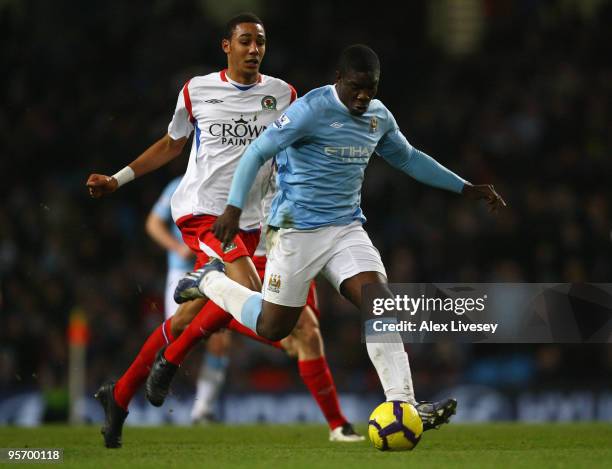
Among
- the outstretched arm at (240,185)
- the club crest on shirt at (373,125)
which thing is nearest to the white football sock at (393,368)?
the outstretched arm at (240,185)

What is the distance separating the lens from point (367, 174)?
14266 millimetres

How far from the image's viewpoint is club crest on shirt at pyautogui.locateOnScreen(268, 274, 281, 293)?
6.30 meters

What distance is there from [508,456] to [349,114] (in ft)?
6.17

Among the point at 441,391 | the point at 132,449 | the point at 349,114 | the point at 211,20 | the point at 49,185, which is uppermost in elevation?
the point at 211,20

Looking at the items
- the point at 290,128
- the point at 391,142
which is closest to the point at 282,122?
the point at 290,128

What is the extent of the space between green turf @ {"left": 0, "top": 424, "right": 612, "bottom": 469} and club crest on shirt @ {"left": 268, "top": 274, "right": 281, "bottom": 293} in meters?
0.84

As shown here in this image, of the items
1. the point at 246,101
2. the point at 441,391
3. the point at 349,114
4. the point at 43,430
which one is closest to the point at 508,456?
the point at 349,114

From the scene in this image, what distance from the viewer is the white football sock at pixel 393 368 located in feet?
19.6

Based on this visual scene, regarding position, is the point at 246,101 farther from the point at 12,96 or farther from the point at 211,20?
the point at 211,20

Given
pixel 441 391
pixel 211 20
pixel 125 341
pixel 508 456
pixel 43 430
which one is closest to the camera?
pixel 508 456

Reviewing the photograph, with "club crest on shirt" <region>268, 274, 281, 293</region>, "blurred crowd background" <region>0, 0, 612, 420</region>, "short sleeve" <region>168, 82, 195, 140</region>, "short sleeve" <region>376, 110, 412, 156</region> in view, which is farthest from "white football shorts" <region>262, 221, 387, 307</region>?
"blurred crowd background" <region>0, 0, 612, 420</region>

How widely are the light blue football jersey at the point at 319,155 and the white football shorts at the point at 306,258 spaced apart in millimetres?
57

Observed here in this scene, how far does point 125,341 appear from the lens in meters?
12.4

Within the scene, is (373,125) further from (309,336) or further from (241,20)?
(309,336)
